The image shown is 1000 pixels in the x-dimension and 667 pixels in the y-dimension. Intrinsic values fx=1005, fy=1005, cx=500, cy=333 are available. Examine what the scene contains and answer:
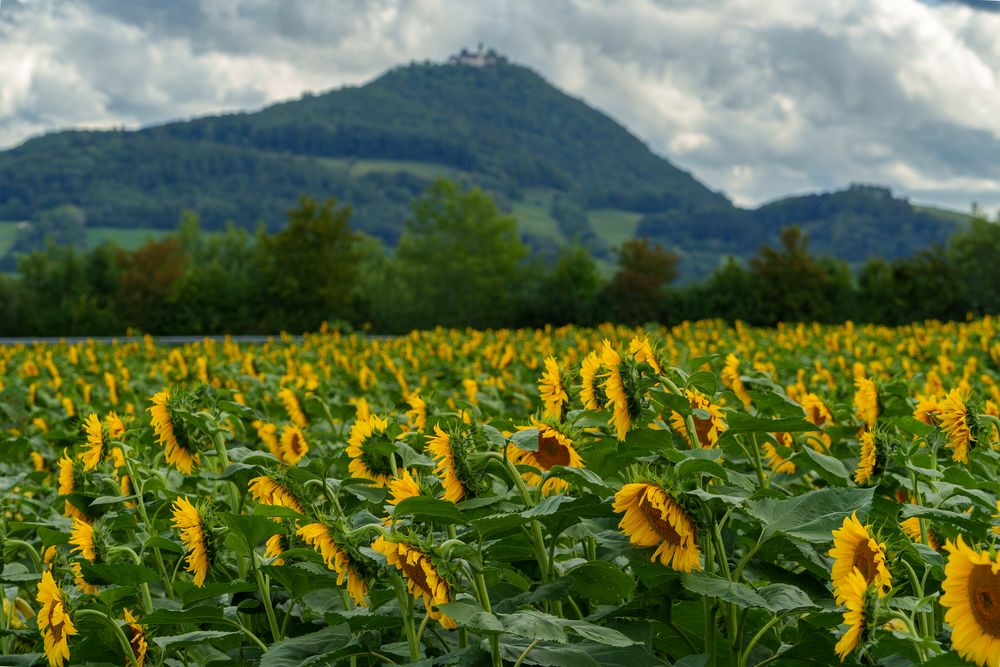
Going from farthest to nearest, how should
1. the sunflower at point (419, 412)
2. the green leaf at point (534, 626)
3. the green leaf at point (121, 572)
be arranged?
the sunflower at point (419, 412) → the green leaf at point (121, 572) → the green leaf at point (534, 626)

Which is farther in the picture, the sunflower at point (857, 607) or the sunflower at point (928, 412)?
the sunflower at point (928, 412)

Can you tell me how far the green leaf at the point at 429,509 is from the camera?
5.68 feet

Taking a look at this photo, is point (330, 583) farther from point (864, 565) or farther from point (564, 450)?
point (864, 565)

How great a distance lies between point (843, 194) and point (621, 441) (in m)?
185

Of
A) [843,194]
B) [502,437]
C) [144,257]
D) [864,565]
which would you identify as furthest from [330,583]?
[843,194]

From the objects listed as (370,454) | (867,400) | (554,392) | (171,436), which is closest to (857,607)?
(554,392)

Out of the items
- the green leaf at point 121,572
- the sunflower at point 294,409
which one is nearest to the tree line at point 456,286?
the sunflower at point 294,409

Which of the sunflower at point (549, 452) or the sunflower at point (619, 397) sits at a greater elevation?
the sunflower at point (619, 397)

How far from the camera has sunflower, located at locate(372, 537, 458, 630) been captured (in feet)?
5.57

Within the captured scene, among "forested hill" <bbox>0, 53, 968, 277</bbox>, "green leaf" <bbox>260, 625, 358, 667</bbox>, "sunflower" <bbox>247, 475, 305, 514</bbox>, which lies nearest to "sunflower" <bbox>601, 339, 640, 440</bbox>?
"green leaf" <bbox>260, 625, 358, 667</bbox>

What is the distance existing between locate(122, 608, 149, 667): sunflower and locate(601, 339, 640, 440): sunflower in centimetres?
108

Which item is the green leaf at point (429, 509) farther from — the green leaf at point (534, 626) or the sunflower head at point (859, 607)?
the sunflower head at point (859, 607)

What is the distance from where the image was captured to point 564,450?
85.9 inches

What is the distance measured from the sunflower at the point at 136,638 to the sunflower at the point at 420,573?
2.31ft
